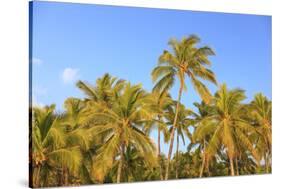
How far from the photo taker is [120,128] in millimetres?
10516

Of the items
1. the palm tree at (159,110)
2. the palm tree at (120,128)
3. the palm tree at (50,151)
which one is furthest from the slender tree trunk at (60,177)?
the palm tree at (159,110)

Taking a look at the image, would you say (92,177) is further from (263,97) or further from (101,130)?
(263,97)

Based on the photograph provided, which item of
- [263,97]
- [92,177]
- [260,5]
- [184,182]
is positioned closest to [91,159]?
[92,177]

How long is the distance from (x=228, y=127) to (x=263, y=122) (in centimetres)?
82

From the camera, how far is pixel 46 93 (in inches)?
389

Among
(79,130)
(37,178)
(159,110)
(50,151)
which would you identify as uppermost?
(159,110)

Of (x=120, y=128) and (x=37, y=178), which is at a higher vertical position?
(x=120, y=128)

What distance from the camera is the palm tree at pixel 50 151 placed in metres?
9.77

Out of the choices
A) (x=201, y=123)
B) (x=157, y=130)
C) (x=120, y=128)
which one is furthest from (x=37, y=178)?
(x=201, y=123)

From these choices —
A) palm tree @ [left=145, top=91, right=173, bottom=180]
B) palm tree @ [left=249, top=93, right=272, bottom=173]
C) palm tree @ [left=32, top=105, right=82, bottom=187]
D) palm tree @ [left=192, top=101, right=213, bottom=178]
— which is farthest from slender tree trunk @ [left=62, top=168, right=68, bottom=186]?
palm tree @ [left=249, top=93, right=272, bottom=173]

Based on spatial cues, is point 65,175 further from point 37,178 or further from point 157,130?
point 157,130

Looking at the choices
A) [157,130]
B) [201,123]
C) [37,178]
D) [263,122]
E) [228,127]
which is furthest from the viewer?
[263,122]

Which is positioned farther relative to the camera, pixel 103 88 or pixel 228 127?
pixel 228 127

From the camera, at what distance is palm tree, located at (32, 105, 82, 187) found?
9766 mm
